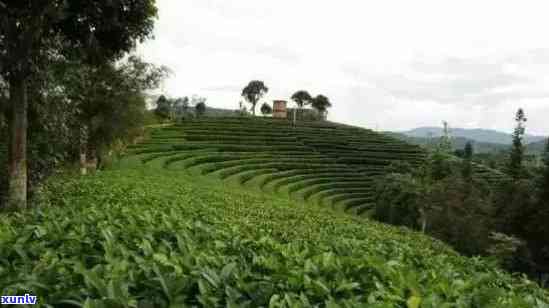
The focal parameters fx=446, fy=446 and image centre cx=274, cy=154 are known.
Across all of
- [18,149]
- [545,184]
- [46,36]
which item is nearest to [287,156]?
[545,184]

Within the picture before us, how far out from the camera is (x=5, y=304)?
1.79 metres

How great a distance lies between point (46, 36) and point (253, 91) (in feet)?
241

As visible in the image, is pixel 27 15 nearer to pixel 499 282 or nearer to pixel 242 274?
pixel 242 274

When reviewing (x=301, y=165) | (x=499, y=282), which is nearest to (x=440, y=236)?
(x=301, y=165)

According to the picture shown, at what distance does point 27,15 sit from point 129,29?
64.7 inches

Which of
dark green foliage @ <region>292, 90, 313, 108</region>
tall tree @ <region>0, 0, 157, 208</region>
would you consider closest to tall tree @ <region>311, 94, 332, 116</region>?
dark green foliage @ <region>292, 90, 313, 108</region>

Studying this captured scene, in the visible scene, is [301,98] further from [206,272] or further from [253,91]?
[206,272]

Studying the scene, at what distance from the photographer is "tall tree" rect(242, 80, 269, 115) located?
8044cm

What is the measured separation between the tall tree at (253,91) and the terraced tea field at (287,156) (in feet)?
78.3

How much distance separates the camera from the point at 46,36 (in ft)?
25.5

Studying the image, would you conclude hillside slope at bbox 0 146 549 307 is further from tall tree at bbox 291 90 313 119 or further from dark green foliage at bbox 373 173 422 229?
tall tree at bbox 291 90 313 119

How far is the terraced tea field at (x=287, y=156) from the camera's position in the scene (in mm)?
27656

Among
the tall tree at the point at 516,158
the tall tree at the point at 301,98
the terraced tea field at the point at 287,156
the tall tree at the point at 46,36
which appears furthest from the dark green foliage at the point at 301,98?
the tall tree at the point at 46,36

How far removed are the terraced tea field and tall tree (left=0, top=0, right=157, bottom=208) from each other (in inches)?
580
